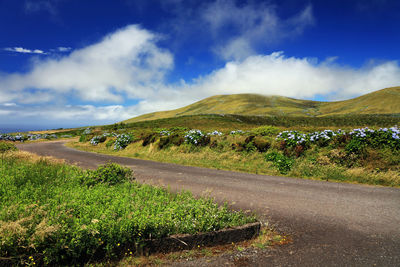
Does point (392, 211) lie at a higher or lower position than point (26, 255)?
lower

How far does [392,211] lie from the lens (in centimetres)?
568

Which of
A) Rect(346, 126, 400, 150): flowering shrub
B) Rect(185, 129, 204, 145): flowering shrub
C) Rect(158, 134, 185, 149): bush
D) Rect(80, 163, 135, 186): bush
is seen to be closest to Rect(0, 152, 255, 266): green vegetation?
Rect(80, 163, 135, 186): bush

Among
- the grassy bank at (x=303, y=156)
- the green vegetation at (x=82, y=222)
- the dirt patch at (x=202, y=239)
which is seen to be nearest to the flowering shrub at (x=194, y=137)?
the grassy bank at (x=303, y=156)

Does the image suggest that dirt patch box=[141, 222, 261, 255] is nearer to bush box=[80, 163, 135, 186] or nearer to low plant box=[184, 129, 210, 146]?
bush box=[80, 163, 135, 186]

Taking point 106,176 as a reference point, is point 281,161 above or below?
below

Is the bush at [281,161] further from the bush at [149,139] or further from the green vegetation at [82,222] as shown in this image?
the bush at [149,139]

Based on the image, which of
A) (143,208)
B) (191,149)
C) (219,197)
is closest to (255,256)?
(143,208)

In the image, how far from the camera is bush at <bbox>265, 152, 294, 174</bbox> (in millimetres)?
10992

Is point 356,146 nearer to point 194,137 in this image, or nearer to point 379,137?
point 379,137

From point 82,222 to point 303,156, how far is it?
36.9ft

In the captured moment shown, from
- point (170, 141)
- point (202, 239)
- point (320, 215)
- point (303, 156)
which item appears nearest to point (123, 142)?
point (170, 141)

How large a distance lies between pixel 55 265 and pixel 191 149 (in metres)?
13.5

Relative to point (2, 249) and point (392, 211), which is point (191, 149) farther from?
point (2, 249)

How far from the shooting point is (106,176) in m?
6.98
